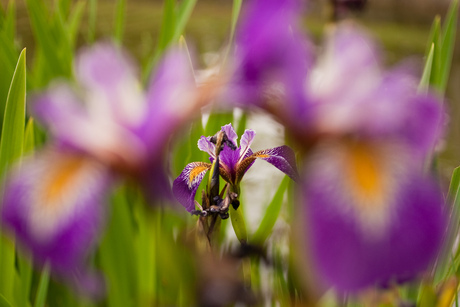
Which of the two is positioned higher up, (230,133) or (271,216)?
(230,133)

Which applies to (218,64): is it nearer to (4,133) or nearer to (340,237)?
(340,237)

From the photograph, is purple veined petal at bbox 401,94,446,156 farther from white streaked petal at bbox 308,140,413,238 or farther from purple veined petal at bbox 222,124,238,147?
purple veined petal at bbox 222,124,238,147

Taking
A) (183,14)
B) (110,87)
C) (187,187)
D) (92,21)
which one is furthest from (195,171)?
(92,21)

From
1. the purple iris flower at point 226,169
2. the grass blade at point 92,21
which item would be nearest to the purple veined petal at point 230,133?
the purple iris flower at point 226,169

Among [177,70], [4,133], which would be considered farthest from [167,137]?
[4,133]

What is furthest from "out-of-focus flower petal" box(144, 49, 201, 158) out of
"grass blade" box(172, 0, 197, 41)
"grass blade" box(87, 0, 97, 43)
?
"grass blade" box(87, 0, 97, 43)

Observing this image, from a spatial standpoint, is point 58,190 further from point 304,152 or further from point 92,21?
point 92,21
